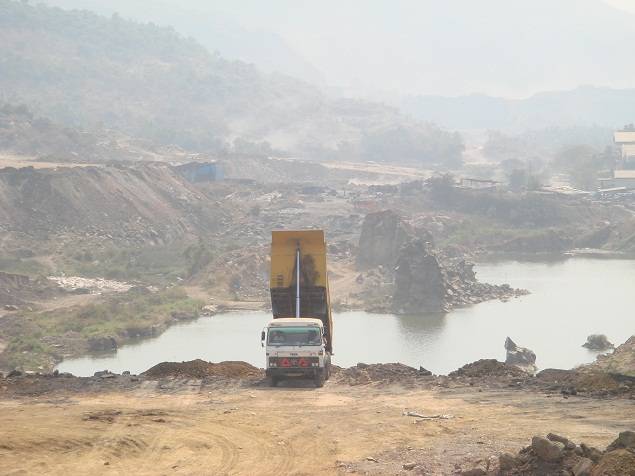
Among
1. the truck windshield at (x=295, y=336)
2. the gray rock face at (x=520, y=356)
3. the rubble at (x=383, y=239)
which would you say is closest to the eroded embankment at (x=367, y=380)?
the truck windshield at (x=295, y=336)

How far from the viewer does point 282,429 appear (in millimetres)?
16219

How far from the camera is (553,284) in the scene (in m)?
57.4

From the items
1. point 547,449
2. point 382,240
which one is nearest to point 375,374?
point 547,449

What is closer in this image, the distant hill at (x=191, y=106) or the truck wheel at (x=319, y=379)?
the truck wheel at (x=319, y=379)

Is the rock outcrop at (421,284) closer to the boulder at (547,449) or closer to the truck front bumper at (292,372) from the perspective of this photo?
the truck front bumper at (292,372)

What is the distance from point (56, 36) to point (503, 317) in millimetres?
163880

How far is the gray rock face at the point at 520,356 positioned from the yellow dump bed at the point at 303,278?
1408cm

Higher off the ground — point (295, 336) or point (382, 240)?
point (295, 336)

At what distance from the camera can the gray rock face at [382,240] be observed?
5884 centimetres

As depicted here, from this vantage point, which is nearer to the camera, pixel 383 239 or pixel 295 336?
pixel 295 336

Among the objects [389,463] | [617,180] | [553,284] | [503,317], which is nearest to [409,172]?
[617,180]

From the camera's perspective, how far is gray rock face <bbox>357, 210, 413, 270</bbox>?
5884 centimetres

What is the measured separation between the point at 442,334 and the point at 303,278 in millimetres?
22351

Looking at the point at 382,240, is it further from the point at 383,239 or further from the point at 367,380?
the point at 367,380
